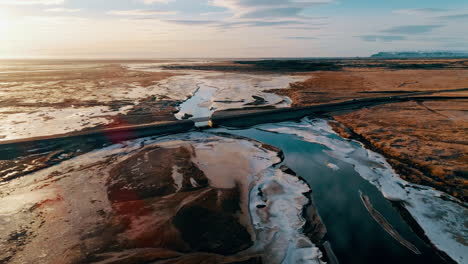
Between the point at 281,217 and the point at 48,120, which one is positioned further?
the point at 48,120

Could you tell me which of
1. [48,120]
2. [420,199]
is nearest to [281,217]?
[420,199]

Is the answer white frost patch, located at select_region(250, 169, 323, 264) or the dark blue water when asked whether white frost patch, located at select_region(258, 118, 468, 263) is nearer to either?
the dark blue water

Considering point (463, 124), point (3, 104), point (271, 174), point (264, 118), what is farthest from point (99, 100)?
point (463, 124)

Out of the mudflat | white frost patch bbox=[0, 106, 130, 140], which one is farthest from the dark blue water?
white frost patch bbox=[0, 106, 130, 140]

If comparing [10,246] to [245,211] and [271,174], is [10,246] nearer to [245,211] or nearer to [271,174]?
[245,211]

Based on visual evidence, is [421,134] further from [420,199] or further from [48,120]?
[48,120]

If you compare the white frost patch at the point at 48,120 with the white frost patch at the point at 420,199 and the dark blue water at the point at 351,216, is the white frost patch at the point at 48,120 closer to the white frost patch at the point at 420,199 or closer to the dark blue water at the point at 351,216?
the dark blue water at the point at 351,216
